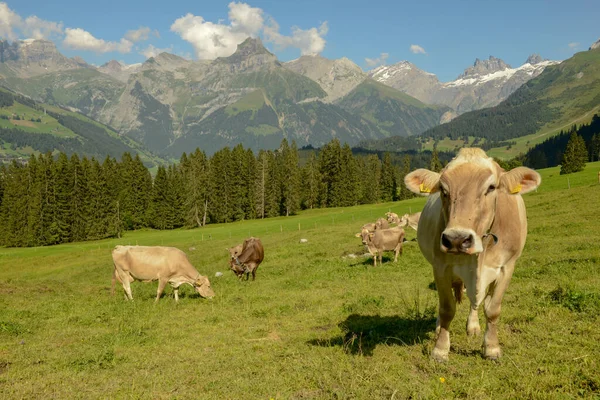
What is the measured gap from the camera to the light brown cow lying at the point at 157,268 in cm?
1703

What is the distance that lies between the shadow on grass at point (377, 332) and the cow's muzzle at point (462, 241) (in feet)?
10.9

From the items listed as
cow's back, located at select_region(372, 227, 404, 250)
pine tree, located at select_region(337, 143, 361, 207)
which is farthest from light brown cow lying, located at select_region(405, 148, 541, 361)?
pine tree, located at select_region(337, 143, 361, 207)

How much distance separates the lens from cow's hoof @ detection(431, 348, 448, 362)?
681 cm

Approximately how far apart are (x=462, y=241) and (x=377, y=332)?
191 inches

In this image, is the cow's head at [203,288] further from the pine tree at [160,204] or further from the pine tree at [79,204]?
the pine tree at [160,204]

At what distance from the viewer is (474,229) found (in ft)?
16.9

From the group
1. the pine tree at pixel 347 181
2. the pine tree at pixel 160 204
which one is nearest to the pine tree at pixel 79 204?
the pine tree at pixel 160 204

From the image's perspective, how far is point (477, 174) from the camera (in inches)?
212

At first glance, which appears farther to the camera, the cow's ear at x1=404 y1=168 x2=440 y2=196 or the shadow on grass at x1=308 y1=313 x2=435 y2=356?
the shadow on grass at x1=308 y1=313 x2=435 y2=356

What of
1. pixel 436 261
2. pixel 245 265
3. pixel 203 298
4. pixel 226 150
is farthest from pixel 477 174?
pixel 226 150

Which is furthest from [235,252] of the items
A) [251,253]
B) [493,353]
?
[493,353]

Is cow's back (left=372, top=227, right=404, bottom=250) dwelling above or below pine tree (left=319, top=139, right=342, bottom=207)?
below

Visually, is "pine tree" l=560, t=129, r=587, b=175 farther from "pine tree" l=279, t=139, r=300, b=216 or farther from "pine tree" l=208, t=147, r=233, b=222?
"pine tree" l=208, t=147, r=233, b=222

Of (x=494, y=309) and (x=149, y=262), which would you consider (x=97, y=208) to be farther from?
(x=494, y=309)
